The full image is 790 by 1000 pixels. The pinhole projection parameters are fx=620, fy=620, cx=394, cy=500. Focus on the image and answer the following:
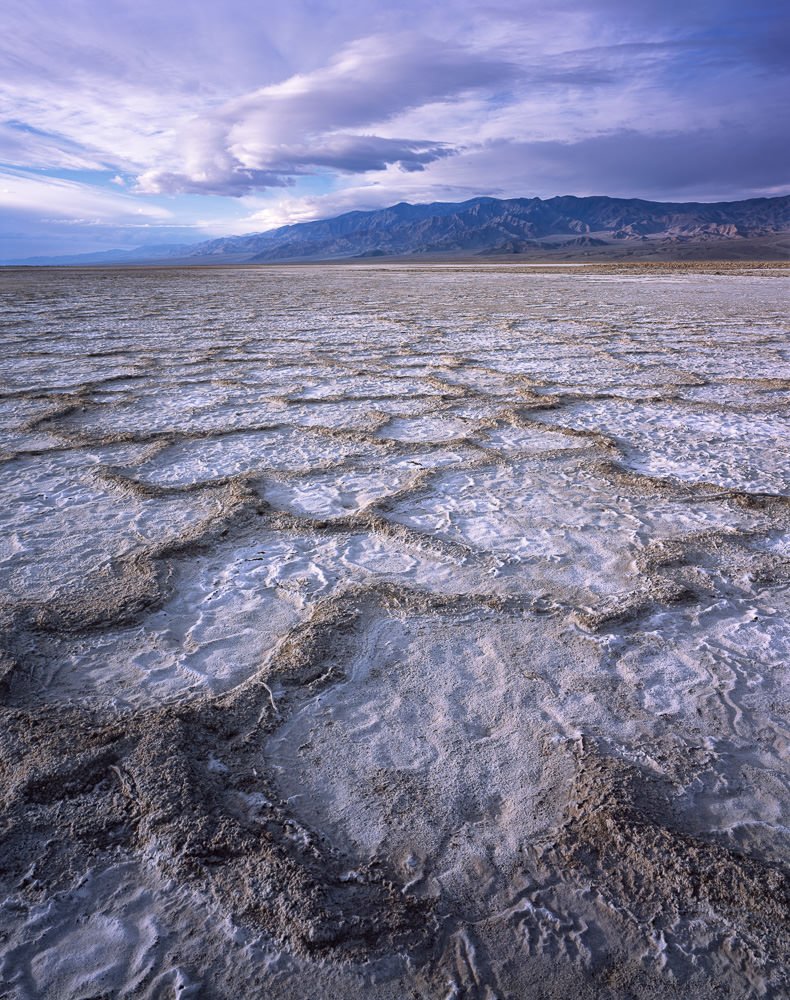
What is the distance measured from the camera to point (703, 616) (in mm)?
1272

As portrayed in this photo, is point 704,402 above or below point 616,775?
below

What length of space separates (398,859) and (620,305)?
9521 mm

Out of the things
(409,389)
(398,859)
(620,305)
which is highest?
(398,859)

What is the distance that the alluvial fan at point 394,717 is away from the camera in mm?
685

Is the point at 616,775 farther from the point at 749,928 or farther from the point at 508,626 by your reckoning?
the point at 508,626

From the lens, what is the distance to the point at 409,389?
3.48 meters

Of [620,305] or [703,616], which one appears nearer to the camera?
[703,616]

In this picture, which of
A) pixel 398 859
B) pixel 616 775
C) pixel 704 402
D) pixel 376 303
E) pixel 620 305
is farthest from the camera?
pixel 376 303

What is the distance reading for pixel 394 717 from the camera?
1.02 metres

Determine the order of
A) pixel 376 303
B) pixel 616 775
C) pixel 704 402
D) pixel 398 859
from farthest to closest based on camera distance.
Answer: pixel 376 303 → pixel 704 402 → pixel 616 775 → pixel 398 859

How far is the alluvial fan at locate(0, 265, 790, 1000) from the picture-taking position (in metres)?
0.68

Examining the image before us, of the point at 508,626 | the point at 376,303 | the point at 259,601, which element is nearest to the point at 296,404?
the point at 259,601

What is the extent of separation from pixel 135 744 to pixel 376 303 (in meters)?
9.41

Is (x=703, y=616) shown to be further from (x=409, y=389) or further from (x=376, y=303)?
(x=376, y=303)
